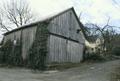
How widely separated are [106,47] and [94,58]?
15166mm

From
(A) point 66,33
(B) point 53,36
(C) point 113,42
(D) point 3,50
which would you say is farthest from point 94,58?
(C) point 113,42

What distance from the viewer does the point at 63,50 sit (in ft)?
90.5

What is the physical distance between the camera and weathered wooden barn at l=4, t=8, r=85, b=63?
25.5m

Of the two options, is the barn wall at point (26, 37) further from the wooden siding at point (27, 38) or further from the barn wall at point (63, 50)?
the barn wall at point (63, 50)

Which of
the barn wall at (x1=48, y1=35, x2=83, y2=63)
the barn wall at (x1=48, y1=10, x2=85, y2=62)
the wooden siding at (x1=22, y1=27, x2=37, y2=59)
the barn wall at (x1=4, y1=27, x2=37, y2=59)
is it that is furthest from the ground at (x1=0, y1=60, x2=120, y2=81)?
the barn wall at (x1=4, y1=27, x2=37, y2=59)

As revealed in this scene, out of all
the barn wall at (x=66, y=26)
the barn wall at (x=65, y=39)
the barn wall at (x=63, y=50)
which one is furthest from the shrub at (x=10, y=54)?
the barn wall at (x=66, y=26)

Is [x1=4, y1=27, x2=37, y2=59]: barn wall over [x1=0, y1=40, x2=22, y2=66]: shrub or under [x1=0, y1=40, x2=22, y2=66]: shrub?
over

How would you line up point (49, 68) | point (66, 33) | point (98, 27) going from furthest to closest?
point (98, 27)
point (66, 33)
point (49, 68)

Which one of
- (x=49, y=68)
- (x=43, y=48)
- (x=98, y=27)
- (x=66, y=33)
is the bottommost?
(x=49, y=68)

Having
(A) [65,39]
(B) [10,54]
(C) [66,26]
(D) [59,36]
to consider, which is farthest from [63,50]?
(B) [10,54]

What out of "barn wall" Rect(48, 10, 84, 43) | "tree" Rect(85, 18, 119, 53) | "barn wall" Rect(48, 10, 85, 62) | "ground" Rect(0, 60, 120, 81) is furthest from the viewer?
A: "tree" Rect(85, 18, 119, 53)

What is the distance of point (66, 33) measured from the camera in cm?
2842

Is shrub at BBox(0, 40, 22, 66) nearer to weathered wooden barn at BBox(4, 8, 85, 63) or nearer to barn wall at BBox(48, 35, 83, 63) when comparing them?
weathered wooden barn at BBox(4, 8, 85, 63)

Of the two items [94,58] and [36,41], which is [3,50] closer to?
[36,41]
